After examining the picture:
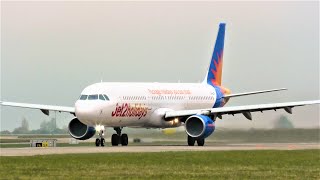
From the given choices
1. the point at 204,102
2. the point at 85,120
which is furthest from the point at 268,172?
→ the point at 204,102

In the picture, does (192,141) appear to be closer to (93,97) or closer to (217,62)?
(93,97)

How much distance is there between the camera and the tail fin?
78875mm

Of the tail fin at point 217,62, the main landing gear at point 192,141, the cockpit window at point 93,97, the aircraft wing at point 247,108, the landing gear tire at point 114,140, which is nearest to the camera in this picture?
the cockpit window at point 93,97

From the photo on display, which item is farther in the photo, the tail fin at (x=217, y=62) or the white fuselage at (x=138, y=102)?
the tail fin at (x=217, y=62)

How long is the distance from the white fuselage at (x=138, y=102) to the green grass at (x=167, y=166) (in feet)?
46.7

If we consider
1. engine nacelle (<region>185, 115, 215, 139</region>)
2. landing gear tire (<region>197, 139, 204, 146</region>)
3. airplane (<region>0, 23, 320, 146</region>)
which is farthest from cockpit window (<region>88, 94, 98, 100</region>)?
landing gear tire (<region>197, 139, 204, 146</region>)

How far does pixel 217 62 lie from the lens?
8000 cm

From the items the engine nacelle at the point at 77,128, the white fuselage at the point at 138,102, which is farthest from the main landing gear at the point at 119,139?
the engine nacelle at the point at 77,128

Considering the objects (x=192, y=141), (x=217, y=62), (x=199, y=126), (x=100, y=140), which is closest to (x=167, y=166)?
(x=100, y=140)

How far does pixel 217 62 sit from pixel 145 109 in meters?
15.6

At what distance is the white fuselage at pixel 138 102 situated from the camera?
60.7 m

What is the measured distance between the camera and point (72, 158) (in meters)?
41.5

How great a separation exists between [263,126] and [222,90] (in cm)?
803

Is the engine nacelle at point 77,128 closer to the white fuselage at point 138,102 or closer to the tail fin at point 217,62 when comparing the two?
the white fuselage at point 138,102
